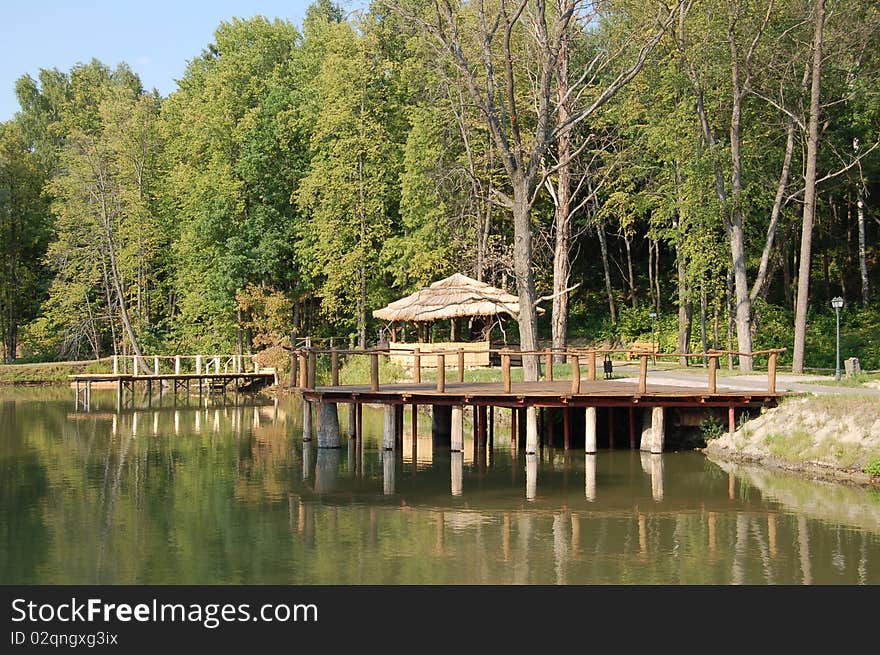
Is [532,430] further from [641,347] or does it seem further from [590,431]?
[641,347]

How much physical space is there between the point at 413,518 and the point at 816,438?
26.3ft

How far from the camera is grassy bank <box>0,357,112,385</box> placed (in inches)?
1900

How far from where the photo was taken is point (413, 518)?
51.9 feet

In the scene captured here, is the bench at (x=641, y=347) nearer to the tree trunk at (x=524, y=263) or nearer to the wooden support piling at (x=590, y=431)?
the tree trunk at (x=524, y=263)

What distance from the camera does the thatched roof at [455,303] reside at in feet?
112

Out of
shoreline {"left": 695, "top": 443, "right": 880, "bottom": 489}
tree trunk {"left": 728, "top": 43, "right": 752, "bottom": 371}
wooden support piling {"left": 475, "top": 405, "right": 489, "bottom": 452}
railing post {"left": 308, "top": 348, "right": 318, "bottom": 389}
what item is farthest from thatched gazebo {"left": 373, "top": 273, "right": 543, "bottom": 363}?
shoreline {"left": 695, "top": 443, "right": 880, "bottom": 489}

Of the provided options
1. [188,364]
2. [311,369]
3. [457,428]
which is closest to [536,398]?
[457,428]

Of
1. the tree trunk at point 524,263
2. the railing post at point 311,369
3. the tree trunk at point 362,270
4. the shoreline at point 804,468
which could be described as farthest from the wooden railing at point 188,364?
the shoreline at point 804,468

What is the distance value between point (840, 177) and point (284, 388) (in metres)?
21.7

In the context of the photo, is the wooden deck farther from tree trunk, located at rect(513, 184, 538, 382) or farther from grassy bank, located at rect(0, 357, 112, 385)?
grassy bank, located at rect(0, 357, 112, 385)

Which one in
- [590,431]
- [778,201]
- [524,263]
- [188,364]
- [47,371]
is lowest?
[590,431]

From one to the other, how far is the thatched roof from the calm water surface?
9.71m

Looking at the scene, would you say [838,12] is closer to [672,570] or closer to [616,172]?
[616,172]
